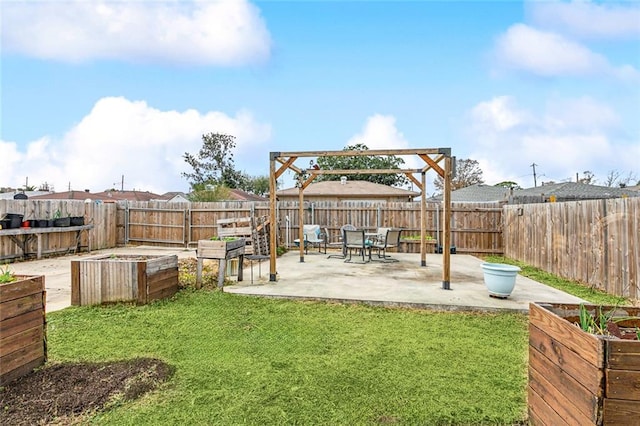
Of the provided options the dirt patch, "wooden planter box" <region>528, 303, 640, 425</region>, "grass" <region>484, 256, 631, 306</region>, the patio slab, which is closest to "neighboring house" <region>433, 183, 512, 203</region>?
"grass" <region>484, 256, 631, 306</region>

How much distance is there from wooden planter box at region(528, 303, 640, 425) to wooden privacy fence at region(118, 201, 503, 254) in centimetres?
829

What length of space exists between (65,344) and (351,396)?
2770mm

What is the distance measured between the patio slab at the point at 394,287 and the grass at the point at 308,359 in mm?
267

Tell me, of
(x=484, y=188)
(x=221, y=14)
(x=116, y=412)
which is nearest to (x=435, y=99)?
(x=221, y=14)

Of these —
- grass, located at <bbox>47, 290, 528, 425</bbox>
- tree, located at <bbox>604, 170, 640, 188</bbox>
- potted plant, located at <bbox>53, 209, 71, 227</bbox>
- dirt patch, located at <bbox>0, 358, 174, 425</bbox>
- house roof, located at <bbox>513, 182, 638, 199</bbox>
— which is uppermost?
tree, located at <bbox>604, 170, 640, 188</bbox>

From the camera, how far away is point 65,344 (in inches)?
126

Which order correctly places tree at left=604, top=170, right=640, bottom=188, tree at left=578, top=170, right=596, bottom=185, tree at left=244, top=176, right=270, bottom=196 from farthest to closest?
1. tree at left=244, top=176, right=270, bottom=196
2. tree at left=578, top=170, right=596, bottom=185
3. tree at left=604, top=170, right=640, bottom=188

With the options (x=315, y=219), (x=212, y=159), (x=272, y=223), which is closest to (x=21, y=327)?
(x=272, y=223)

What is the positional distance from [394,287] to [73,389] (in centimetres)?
421

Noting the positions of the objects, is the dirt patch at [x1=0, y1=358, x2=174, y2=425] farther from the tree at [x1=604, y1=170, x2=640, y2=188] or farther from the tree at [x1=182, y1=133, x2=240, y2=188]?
the tree at [x1=604, y1=170, x2=640, y2=188]

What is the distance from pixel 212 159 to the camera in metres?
27.4

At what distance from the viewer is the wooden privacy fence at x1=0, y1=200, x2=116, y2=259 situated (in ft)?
28.9

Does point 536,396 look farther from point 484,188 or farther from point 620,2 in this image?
point 484,188

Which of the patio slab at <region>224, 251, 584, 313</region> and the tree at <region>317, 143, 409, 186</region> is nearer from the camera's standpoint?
the patio slab at <region>224, 251, 584, 313</region>
